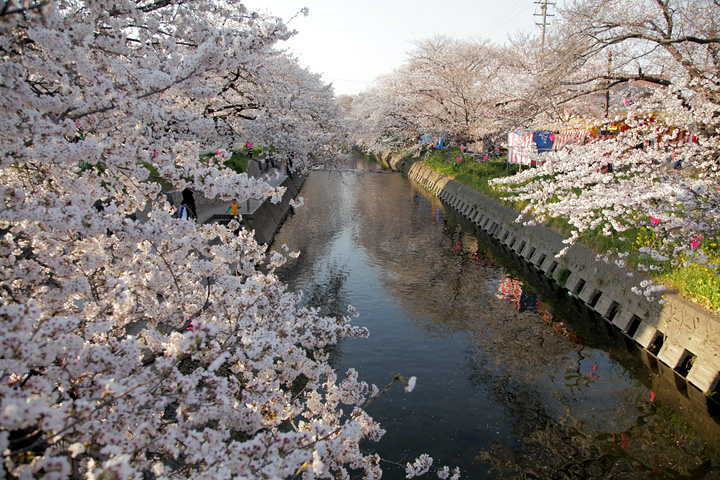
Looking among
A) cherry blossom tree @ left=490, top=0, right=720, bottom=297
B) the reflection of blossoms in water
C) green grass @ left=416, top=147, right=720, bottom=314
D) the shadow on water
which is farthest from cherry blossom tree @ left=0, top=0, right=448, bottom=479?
the reflection of blossoms in water

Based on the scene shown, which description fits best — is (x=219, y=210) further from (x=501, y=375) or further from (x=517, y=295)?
(x=501, y=375)

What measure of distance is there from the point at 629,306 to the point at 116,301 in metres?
12.8

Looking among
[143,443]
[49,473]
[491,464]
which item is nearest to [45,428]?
[49,473]

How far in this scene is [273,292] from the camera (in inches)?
247

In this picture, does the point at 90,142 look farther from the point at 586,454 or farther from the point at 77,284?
the point at 586,454

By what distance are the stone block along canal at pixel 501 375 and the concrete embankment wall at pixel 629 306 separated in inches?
15.2

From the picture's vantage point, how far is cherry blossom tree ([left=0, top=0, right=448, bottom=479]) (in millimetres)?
2756

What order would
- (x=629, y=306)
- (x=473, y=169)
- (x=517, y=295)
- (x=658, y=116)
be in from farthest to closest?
(x=473, y=169) → (x=517, y=295) → (x=629, y=306) → (x=658, y=116)

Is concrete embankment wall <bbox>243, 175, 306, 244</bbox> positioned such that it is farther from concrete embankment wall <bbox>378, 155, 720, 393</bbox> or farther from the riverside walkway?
concrete embankment wall <bbox>378, 155, 720, 393</bbox>

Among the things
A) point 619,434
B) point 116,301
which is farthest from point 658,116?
point 116,301

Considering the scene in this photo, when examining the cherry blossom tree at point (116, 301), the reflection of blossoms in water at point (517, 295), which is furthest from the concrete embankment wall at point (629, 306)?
the cherry blossom tree at point (116, 301)

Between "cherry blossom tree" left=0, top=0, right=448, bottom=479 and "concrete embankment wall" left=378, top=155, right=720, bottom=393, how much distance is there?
7.72m

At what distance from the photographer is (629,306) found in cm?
1239

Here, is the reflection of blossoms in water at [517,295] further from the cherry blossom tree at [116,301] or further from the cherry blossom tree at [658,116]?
the cherry blossom tree at [116,301]
